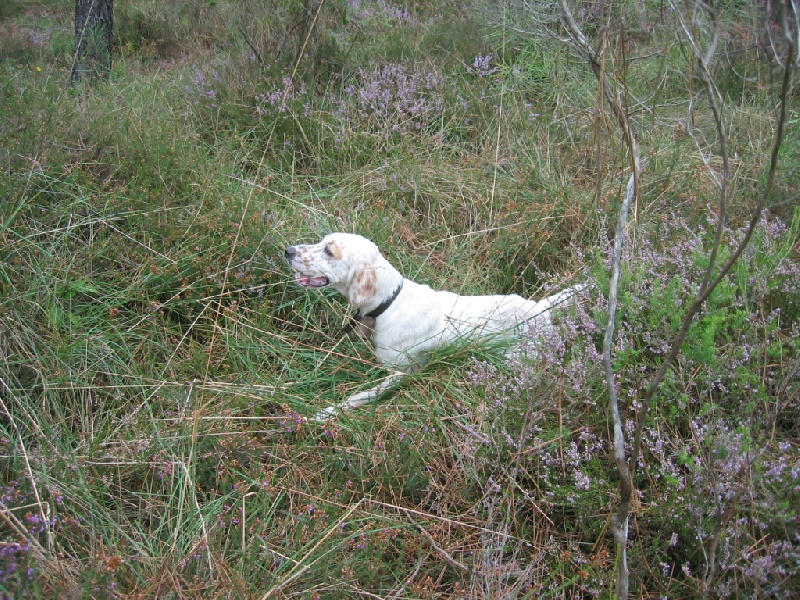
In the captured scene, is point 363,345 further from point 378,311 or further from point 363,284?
point 363,284

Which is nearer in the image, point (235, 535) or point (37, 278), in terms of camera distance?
point (235, 535)

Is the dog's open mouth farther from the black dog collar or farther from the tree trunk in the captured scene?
the tree trunk

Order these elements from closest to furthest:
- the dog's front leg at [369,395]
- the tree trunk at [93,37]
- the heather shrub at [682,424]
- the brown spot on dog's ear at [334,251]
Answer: the heather shrub at [682,424] < the dog's front leg at [369,395] < the brown spot on dog's ear at [334,251] < the tree trunk at [93,37]

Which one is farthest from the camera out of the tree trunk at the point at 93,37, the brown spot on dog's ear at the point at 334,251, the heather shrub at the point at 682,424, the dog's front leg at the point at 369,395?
the tree trunk at the point at 93,37

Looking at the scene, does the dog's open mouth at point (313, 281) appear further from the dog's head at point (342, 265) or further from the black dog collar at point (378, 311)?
the black dog collar at point (378, 311)

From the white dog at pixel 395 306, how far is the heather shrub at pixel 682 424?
38 centimetres

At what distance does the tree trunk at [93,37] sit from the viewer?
202 inches

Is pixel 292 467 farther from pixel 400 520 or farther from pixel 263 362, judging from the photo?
pixel 263 362

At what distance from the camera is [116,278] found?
321 centimetres

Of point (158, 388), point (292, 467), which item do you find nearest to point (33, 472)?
point (158, 388)

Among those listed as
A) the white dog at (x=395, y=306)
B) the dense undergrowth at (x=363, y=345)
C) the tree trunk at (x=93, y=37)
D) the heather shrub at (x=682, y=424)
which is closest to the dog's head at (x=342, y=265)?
the white dog at (x=395, y=306)

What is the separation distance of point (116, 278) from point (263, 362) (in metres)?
0.82

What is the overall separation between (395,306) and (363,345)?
0.25m

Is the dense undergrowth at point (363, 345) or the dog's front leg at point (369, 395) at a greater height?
the dense undergrowth at point (363, 345)
